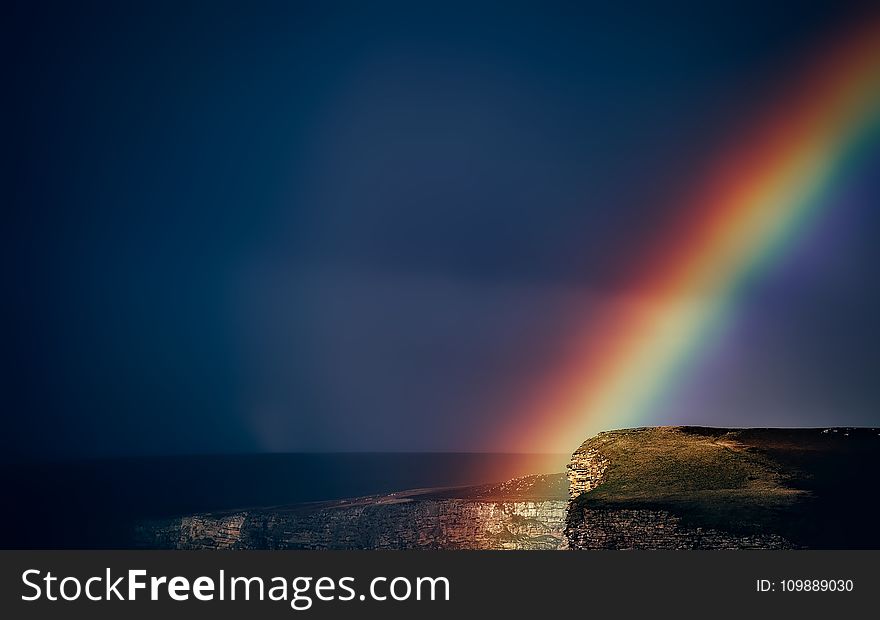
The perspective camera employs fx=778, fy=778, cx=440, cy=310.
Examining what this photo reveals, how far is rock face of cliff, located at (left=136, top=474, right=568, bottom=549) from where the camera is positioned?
60438 mm

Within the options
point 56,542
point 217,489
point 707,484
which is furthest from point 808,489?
point 217,489

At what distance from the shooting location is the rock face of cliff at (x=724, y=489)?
128 ft

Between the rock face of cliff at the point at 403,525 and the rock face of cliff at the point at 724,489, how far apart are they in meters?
8.47

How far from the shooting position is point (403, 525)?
6412 centimetres

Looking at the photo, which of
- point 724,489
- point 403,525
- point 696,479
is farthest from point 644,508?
point 403,525

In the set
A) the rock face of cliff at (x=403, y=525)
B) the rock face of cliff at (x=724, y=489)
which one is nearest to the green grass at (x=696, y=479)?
the rock face of cliff at (x=724, y=489)

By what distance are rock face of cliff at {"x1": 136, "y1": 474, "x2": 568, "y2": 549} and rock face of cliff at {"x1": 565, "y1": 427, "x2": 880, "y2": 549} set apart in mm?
8468

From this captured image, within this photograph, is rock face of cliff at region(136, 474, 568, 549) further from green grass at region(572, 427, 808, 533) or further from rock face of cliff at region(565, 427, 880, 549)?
green grass at region(572, 427, 808, 533)

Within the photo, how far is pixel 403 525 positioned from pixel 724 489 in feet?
90.3

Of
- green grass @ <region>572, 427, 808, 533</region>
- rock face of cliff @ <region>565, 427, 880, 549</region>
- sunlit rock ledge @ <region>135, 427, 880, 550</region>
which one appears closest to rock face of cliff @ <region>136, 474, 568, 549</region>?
sunlit rock ledge @ <region>135, 427, 880, 550</region>

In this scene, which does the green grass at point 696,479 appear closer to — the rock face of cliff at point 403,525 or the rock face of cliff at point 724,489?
the rock face of cliff at point 724,489

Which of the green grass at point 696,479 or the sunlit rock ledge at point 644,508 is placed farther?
the green grass at point 696,479

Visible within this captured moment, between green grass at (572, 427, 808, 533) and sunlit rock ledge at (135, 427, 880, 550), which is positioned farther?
green grass at (572, 427, 808, 533)

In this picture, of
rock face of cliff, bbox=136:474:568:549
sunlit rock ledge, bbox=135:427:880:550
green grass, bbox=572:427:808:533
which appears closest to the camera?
sunlit rock ledge, bbox=135:427:880:550
